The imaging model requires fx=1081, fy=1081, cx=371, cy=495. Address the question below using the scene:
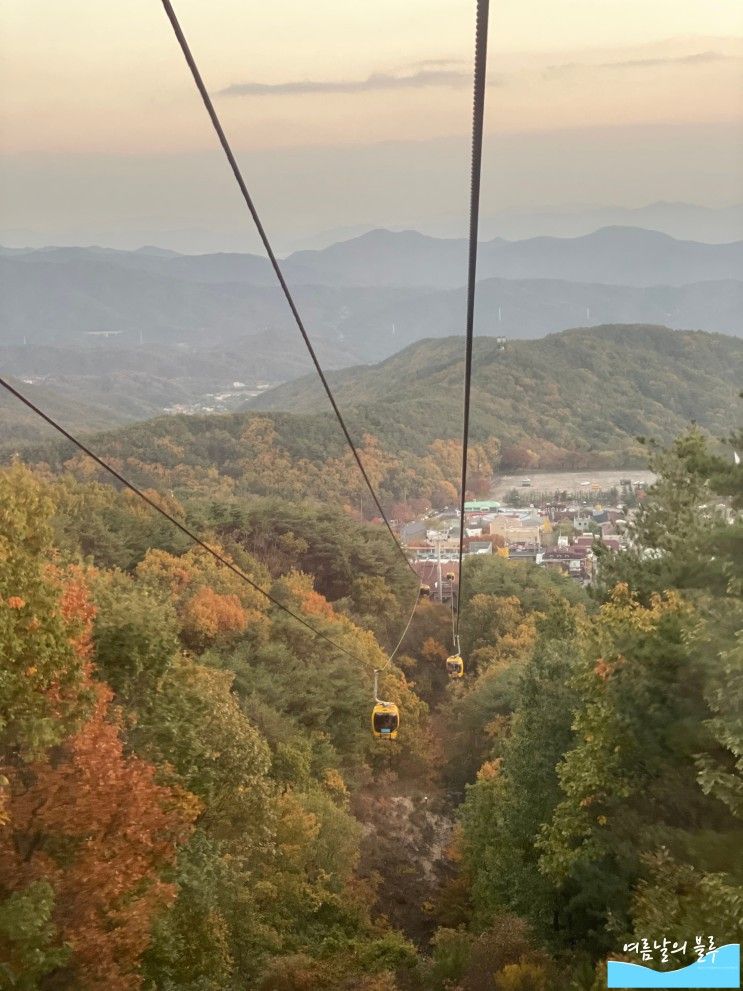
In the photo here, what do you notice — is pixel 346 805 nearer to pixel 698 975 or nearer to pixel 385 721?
pixel 385 721

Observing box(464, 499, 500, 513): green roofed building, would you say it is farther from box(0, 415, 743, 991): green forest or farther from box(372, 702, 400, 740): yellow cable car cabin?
box(372, 702, 400, 740): yellow cable car cabin

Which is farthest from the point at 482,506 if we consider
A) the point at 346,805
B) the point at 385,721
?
the point at 385,721

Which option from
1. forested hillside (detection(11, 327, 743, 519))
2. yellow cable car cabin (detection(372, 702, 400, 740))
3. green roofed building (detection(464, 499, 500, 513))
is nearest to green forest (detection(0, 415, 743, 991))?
yellow cable car cabin (detection(372, 702, 400, 740))

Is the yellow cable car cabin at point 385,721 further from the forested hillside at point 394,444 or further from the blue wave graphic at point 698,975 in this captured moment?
the forested hillside at point 394,444

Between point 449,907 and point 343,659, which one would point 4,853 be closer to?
point 449,907

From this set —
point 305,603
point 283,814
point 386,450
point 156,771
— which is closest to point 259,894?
point 283,814

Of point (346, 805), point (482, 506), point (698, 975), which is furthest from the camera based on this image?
point (482, 506)
